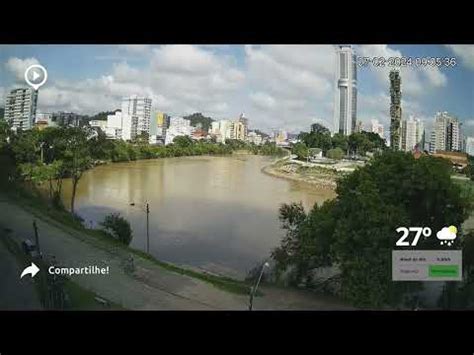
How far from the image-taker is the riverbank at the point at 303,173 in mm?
3697

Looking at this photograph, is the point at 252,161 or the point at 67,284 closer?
the point at 67,284

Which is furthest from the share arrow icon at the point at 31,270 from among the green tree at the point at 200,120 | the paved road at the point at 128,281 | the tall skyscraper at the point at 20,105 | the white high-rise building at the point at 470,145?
the white high-rise building at the point at 470,145

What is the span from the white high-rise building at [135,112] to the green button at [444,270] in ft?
7.56

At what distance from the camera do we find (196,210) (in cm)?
362

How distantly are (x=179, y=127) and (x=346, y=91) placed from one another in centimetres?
→ 126

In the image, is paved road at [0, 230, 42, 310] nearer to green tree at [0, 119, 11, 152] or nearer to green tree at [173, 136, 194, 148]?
green tree at [0, 119, 11, 152]

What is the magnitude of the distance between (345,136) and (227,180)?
937mm

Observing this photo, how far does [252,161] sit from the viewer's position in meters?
3.73

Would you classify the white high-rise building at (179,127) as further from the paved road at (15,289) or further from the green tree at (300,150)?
the paved road at (15,289)

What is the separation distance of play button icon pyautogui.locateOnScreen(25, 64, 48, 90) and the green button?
3047 mm

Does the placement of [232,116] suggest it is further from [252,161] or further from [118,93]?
[118,93]

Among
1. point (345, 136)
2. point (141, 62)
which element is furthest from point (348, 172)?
point (141, 62)

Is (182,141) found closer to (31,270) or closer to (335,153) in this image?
(335,153)

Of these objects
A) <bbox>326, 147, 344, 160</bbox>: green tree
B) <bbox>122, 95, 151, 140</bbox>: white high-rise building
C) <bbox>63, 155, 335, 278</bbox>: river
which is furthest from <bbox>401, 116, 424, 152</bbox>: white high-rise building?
<bbox>122, 95, 151, 140</bbox>: white high-rise building
